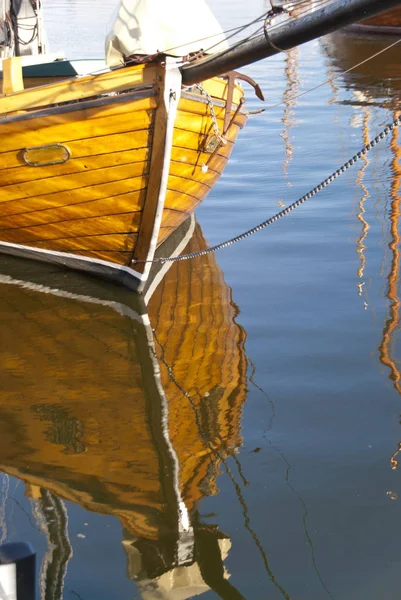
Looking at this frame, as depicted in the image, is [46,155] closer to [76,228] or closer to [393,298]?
[76,228]

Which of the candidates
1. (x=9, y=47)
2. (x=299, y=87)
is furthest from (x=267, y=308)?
(x=299, y=87)

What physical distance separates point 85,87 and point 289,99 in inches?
382

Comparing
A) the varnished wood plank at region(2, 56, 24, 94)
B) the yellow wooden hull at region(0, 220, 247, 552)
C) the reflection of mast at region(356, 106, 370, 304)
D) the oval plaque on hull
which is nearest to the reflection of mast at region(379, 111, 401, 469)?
the reflection of mast at region(356, 106, 370, 304)

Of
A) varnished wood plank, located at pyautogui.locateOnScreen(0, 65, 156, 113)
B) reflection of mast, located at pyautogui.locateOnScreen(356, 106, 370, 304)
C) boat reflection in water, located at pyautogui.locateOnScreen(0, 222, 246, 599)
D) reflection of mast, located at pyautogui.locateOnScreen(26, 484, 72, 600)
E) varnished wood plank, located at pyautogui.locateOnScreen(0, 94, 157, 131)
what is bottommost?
reflection of mast, located at pyautogui.locateOnScreen(26, 484, 72, 600)

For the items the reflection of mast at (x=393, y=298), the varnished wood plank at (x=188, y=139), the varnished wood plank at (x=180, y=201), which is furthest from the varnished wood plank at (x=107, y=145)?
Result: the reflection of mast at (x=393, y=298)

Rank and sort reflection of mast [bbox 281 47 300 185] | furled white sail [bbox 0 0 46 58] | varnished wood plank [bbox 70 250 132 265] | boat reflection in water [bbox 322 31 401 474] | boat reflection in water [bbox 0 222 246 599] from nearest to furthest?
boat reflection in water [bbox 0 222 246 599]
boat reflection in water [bbox 322 31 401 474]
varnished wood plank [bbox 70 250 132 265]
furled white sail [bbox 0 0 46 58]
reflection of mast [bbox 281 47 300 185]

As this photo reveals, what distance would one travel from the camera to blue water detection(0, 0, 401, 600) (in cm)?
399

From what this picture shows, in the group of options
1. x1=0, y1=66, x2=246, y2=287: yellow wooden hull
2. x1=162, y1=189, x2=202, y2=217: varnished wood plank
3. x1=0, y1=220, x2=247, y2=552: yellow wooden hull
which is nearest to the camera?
x1=0, y1=220, x2=247, y2=552: yellow wooden hull

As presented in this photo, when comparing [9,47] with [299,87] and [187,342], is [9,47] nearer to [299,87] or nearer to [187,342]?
[187,342]

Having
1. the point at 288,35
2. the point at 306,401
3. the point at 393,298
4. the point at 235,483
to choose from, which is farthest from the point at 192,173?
the point at 235,483

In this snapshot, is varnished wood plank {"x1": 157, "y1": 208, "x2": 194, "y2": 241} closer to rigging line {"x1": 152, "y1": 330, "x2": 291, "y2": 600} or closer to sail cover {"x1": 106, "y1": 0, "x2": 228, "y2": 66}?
sail cover {"x1": 106, "y1": 0, "x2": 228, "y2": 66}

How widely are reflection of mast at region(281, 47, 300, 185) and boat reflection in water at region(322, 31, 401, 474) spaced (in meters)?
0.97

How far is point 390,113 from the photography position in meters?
14.3

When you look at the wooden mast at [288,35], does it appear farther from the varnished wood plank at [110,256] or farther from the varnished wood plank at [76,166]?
the varnished wood plank at [110,256]
